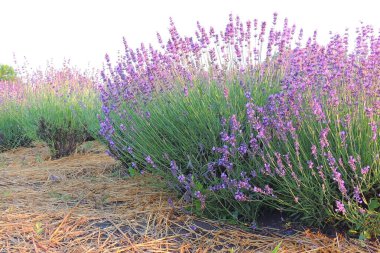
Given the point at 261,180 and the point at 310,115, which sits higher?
the point at 310,115

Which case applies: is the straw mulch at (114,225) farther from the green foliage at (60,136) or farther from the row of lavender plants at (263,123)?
the green foliage at (60,136)

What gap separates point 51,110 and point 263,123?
14.5 feet

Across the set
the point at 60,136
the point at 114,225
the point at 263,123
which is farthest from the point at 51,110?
the point at 263,123

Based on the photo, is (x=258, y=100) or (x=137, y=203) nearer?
(x=258, y=100)

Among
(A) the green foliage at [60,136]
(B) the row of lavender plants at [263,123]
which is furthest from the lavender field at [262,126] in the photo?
(A) the green foliage at [60,136]

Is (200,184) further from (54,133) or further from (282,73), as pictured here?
(54,133)

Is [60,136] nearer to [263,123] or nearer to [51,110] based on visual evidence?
[51,110]

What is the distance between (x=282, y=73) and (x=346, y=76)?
0.71 meters

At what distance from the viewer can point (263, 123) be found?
2627 mm

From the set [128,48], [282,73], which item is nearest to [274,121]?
[282,73]

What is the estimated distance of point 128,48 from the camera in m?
3.92

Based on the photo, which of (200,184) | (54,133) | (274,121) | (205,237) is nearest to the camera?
(274,121)

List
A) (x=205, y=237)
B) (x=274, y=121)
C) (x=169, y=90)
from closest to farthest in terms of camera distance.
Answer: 1. (x=274, y=121)
2. (x=205, y=237)
3. (x=169, y=90)

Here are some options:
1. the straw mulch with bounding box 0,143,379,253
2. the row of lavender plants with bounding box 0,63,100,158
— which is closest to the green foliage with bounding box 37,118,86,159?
the row of lavender plants with bounding box 0,63,100,158
